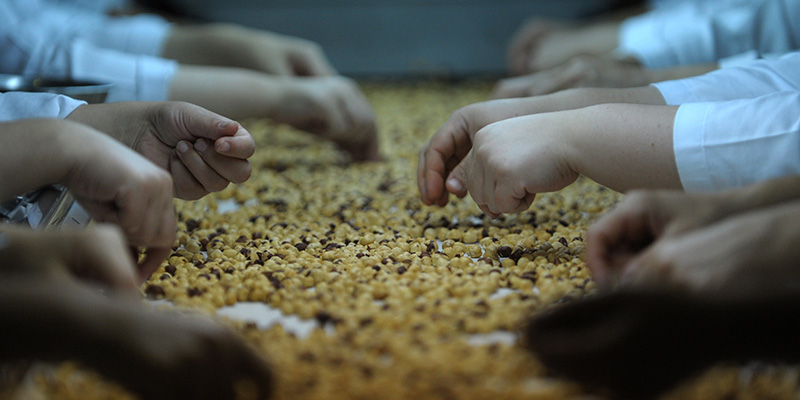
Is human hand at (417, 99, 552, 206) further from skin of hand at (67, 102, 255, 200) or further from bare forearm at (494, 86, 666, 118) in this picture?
skin of hand at (67, 102, 255, 200)

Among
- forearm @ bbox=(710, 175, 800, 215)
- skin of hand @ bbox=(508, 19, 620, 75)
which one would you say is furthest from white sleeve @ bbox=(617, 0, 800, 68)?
forearm @ bbox=(710, 175, 800, 215)

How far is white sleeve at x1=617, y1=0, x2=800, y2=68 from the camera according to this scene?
5.46 ft

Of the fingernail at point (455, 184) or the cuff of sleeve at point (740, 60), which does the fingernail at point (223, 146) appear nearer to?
the fingernail at point (455, 184)

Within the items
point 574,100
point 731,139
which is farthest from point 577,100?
point 731,139

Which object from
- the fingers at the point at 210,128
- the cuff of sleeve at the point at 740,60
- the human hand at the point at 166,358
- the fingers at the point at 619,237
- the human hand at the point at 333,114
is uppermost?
the cuff of sleeve at the point at 740,60

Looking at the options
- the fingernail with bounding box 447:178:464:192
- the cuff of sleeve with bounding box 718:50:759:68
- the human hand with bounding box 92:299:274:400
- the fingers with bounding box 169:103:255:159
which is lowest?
the fingernail with bounding box 447:178:464:192

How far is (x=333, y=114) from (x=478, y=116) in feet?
2.45

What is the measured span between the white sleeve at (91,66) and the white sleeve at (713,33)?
1419 mm

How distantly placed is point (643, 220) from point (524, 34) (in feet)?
7.84

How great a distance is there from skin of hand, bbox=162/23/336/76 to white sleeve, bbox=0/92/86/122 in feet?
3.90

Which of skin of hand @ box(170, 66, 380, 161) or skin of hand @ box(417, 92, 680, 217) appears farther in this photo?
skin of hand @ box(170, 66, 380, 161)

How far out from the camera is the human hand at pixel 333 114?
5.86ft

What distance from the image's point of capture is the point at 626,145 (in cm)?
93

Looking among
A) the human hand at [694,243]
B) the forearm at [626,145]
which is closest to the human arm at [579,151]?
the forearm at [626,145]
